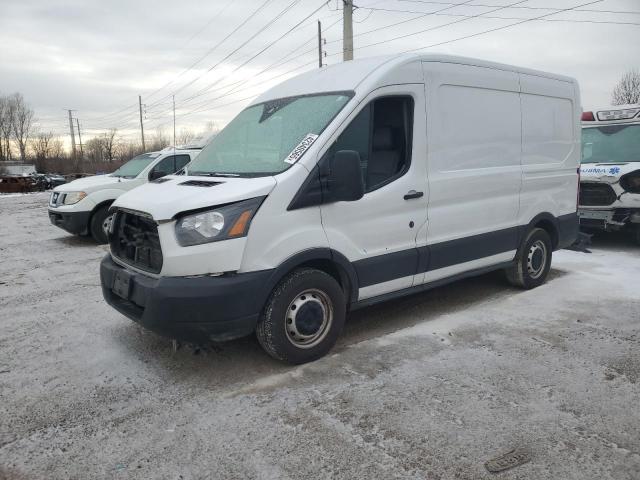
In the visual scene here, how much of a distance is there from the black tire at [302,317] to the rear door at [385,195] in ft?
1.01

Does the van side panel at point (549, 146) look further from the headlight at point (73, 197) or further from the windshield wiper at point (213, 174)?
the headlight at point (73, 197)

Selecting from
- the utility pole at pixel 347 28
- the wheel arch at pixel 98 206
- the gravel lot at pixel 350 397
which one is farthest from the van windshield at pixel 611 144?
the utility pole at pixel 347 28

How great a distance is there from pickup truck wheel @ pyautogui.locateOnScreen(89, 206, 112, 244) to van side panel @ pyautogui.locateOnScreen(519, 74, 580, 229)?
731 centimetres

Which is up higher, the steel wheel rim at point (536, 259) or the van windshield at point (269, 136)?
the van windshield at point (269, 136)

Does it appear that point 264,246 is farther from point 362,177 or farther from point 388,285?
point 388,285

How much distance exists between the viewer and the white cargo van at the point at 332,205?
3.46 m

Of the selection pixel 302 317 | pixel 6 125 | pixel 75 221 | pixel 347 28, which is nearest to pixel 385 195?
pixel 302 317

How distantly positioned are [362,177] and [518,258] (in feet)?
9.12

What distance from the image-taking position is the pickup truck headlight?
7.84m

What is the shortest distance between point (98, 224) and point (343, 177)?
7.21m

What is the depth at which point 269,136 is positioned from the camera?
13.9ft

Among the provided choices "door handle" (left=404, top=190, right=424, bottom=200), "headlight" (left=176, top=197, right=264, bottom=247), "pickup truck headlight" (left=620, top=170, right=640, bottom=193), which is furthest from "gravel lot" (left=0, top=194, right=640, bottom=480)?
"pickup truck headlight" (left=620, top=170, right=640, bottom=193)

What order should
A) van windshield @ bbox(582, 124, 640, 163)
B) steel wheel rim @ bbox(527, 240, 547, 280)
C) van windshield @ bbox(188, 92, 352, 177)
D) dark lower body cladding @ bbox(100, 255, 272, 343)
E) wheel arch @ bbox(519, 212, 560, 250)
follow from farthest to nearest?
van windshield @ bbox(582, 124, 640, 163)
steel wheel rim @ bbox(527, 240, 547, 280)
wheel arch @ bbox(519, 212, 560, 250)
van windshield @ bbox(188, 92, 352, 177)
dark lower body cladding @ bbox(100, 255, 272, 343)

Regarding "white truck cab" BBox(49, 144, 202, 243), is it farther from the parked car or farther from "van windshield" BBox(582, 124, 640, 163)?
the parked car
